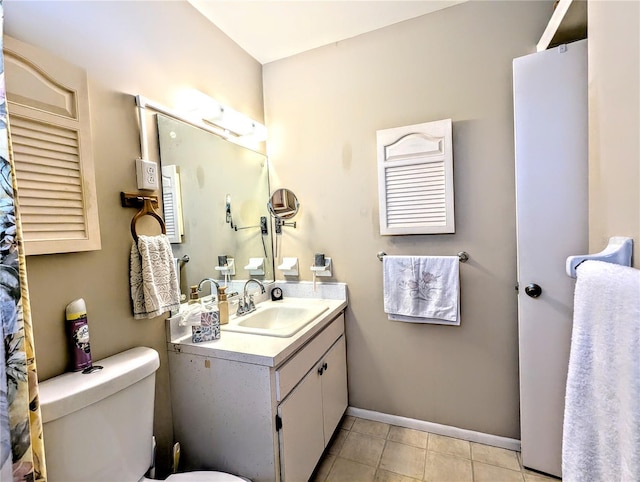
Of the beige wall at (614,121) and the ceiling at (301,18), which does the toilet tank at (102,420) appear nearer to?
the beige wall at (614,121)

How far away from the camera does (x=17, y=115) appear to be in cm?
82

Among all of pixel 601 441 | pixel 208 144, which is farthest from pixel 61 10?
pixel 601 441

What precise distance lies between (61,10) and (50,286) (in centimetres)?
92

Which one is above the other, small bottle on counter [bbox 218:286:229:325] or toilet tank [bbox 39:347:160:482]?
small bottle on counter [bbox 218:286:229:325]

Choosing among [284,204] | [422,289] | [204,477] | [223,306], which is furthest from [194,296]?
[422,289]

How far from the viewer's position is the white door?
1.26 metres

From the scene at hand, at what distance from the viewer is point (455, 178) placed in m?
1.59

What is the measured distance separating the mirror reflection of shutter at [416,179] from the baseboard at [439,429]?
118 centimetres

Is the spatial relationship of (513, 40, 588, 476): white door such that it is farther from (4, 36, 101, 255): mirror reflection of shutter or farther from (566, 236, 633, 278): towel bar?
(4, 36, 101, 255): mirror reflection of shutter

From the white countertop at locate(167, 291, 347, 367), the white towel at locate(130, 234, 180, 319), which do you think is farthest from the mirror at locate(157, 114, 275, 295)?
the white countertop at locate(167, 291, 347, 367)

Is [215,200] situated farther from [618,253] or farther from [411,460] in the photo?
[411,460]

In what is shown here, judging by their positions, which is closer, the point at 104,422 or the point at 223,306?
the point at 104,422

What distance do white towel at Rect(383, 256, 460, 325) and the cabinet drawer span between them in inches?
14.2

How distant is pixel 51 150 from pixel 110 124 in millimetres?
247
